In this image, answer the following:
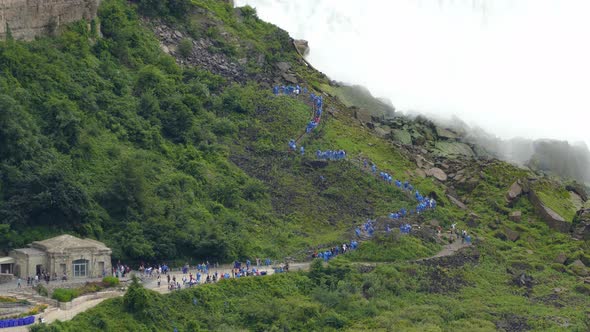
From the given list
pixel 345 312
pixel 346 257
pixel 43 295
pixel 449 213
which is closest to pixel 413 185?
pixel 449 213

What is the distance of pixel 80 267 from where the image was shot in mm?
80000

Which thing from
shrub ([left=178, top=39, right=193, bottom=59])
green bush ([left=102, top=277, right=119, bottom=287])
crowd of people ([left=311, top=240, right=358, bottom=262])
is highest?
shrub ([left=178, top=39, right=193, bottom=59])

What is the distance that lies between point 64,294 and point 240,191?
16.7 metres

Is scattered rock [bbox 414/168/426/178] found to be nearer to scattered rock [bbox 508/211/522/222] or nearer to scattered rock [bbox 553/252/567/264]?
scattered rock [bbox 508/211/522/222]

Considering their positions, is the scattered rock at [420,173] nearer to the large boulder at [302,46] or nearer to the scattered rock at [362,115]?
the scattered rock at [362,115]

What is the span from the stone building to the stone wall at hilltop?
14766mm

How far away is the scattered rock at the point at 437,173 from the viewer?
97231 mm

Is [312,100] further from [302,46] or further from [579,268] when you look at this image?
[579,268]

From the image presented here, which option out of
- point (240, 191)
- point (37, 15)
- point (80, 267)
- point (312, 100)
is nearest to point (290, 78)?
point (312, 100)

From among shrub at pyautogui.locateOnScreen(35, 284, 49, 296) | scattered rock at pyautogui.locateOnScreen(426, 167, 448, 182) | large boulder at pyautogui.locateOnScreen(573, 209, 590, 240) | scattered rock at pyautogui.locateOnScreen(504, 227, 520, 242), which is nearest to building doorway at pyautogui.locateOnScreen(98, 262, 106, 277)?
shrub at pyautogui.locateOnScreen(35, 284, 49, 296)

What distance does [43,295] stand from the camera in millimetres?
76688

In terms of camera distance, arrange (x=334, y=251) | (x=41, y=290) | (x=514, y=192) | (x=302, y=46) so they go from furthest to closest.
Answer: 1. (x=302, y=46)
2. (x=514, y=192)
3. (x=334, y=251)
4. (x=41, y=290)

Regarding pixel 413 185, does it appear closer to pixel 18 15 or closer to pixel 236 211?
pixel 236 211

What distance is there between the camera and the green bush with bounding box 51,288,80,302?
75875 mm
